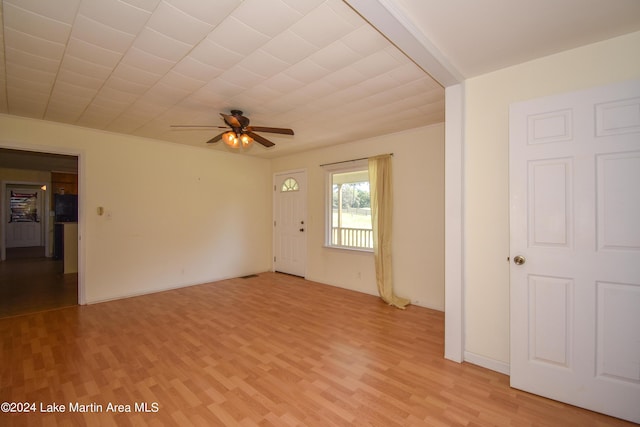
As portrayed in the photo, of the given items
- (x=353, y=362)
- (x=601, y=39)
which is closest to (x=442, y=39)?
(x=601, y=39)

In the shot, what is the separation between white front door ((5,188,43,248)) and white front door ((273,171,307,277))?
8.80 meters

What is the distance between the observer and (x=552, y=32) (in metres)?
1.86

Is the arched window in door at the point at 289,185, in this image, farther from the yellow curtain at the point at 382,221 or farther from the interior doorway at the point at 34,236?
the interior doorway at the point at 34,236

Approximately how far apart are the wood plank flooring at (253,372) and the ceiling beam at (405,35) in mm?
2467

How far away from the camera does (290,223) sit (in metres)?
5.99

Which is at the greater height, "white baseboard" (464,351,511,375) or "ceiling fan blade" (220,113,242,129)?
"ceiling fan blade" (220,113,242,129)

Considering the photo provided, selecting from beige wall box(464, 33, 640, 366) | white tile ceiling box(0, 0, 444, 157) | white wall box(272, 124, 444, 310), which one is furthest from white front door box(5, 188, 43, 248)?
beige wall box(464, 33, 640, 366)

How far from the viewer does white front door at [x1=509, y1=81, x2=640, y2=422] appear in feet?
5.89

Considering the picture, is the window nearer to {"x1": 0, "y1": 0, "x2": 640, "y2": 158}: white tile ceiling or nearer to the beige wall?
{"x1": 0, "y1": 0, "x2": 640, "y2": 158}: white tile ceiling

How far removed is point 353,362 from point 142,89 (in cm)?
336

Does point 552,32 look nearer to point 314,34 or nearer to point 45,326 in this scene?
point 314,34

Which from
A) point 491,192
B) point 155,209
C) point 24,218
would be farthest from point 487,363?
point 24,218

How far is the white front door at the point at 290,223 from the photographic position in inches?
226

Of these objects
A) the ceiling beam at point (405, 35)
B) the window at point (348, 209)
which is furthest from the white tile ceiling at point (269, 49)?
the window at point (348, 209)
